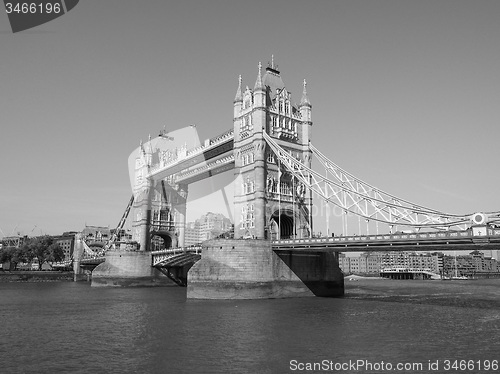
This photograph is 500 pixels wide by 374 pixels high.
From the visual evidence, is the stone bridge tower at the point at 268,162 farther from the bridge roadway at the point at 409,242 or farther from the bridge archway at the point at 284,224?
the bridge roadway at the point at 409,242

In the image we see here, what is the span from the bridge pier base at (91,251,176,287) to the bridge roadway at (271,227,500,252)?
39.1 meters

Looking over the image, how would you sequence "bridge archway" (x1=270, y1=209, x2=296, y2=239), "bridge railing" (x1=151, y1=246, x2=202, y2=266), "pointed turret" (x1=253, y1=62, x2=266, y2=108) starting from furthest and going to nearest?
"bridge railing" (x1=151, y1=246, x2=202, y2=266) < "bridge archway" (x1=270, y1=209, x2=296, y2=239) < "pointed turret" (x1=253, y1=62, x2=266, y2=108)

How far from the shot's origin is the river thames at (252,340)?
66.0 feet

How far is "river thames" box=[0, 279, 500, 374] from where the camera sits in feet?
66.0

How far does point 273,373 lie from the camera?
18844 mm

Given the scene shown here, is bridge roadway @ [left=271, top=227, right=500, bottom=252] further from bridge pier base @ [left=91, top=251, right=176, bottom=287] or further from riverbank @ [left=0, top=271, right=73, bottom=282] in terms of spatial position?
riverbank @ [left=0, top=271, right=73, bottom=282]

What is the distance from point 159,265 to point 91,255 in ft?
148

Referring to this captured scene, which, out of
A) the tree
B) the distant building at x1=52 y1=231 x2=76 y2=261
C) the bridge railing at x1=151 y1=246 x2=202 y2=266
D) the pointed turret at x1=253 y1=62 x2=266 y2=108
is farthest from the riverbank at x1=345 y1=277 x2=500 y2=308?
the distant building at x1=52 y1=231 x2=76 y2=261

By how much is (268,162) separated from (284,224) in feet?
34.5

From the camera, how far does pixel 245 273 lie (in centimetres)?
4884

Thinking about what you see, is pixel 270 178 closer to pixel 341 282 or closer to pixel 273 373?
pixel 341 282

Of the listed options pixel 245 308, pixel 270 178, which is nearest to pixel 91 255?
pixel 270 178

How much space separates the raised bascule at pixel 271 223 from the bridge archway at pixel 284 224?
162 millimetres

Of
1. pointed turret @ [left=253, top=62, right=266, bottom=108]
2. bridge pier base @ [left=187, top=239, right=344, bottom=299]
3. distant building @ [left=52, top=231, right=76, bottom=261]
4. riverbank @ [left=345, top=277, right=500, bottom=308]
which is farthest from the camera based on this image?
distant building @ [left=52, top=231, right=76, bottom=261]
